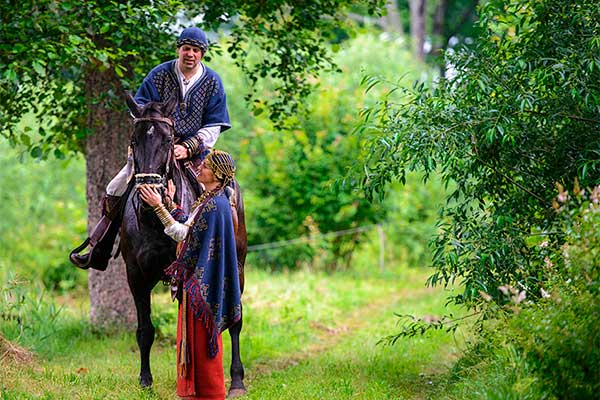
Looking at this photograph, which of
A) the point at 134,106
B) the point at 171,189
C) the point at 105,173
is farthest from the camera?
the point at 105,173

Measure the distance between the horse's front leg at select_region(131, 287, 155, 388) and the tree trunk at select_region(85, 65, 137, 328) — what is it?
2705mm

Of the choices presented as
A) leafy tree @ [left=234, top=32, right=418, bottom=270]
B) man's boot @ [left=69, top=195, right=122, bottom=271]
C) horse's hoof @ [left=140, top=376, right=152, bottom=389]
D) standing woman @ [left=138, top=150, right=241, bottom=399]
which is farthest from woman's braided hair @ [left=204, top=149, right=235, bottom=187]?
leafy tree @ [left=234, top=32, right=418, bottom=270]

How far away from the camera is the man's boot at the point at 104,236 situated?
791 cm

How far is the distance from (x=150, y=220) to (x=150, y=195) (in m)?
0.63

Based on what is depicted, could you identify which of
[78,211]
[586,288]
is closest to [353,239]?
[78,211]

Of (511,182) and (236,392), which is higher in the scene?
(511,182)

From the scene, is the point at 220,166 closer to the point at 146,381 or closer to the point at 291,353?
the point at 146,381

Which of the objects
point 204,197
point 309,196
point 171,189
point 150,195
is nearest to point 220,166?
point 204,197

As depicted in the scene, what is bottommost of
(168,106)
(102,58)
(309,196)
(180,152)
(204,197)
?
(309,196)

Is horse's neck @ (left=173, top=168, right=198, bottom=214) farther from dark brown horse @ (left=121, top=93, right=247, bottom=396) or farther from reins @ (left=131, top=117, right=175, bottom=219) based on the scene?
reins @ (left=131, top=117, right=175, bottom=219)

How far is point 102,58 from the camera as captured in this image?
811cm

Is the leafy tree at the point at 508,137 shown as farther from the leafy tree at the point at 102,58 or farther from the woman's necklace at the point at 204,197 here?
the leafy tree at the point at 102,58

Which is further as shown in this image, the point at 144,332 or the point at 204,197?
the point at 144,332

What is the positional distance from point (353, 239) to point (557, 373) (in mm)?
12034
